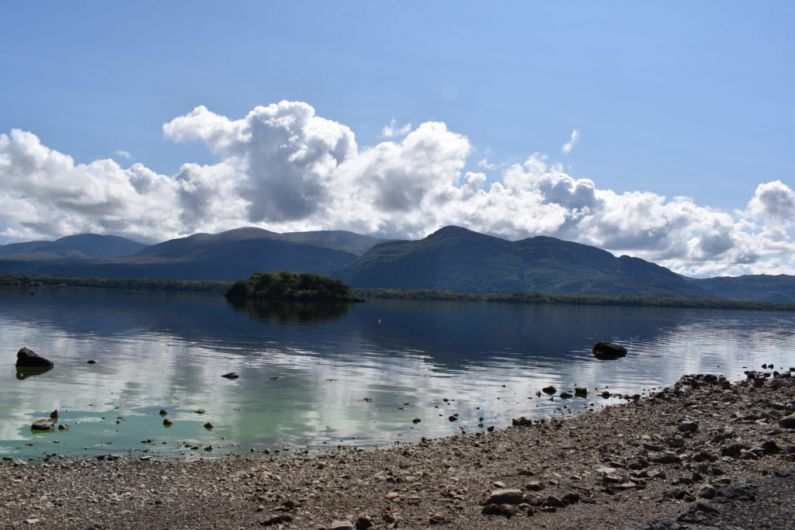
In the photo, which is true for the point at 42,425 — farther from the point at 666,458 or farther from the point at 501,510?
the point at 666,458

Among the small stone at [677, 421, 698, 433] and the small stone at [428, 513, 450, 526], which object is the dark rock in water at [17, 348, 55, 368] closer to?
the small stone at [428, 513, 450, 526]

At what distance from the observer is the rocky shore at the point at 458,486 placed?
66.7 feet

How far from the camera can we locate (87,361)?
64.9 m

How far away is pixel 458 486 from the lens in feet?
81.1

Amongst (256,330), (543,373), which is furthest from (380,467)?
(256,330)

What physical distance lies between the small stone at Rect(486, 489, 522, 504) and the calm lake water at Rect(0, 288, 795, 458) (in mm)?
14036

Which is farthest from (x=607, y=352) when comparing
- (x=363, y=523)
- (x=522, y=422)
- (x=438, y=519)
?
(x=363, y=523)

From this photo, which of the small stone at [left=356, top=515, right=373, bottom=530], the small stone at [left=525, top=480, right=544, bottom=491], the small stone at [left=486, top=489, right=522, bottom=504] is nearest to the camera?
the small stone at [left=356, top=515, right=373, bottom=530]

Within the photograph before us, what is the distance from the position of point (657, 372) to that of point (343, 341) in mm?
49658

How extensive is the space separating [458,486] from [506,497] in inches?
128

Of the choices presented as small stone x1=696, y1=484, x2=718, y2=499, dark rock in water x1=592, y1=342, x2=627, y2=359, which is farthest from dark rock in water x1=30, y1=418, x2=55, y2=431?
dark rock in water x1=592, y1=342, x2=627, y2=359

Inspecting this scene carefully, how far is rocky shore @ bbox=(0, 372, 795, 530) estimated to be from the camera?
20328mm

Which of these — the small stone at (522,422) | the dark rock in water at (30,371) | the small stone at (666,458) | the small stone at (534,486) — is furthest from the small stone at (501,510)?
the dark rock in water at (30,371)

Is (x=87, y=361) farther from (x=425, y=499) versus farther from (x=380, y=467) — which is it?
(x=425, y=499)
